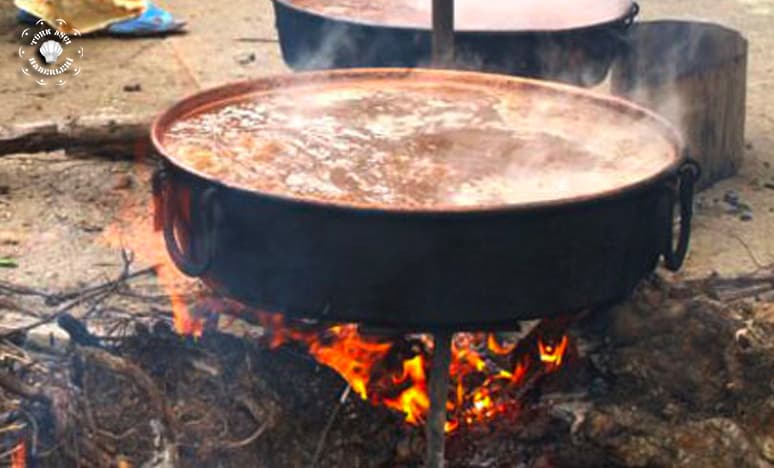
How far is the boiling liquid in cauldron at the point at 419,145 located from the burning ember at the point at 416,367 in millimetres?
765

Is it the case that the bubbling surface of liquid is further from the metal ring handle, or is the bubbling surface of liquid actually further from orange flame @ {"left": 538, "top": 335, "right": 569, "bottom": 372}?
orange flame @ {"left": 538, "top": 335, "right": 569, "bottom": 372}

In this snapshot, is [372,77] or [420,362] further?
[372,77]

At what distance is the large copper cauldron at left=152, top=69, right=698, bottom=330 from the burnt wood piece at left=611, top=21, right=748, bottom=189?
2.74 metres

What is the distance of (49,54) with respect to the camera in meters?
8.99

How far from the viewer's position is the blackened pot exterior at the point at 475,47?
5062mm

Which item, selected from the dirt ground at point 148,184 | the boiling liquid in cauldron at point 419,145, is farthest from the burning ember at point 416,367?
the boiling liquid in cauldron at point 419,145

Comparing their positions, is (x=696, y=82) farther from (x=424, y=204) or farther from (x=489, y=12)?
(x=424, y=204)

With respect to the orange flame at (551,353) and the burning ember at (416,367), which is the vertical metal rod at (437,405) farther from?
the orange flame at (551,353)

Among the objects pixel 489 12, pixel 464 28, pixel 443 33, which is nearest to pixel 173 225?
pixel 443 33

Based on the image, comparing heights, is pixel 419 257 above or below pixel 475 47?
above

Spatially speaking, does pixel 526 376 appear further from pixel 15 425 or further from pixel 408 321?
pixel 15 425

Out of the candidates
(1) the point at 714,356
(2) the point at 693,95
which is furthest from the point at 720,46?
(1) the point at 714,356

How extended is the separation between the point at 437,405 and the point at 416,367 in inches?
18.2

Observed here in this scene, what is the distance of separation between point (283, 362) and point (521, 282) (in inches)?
56.0
